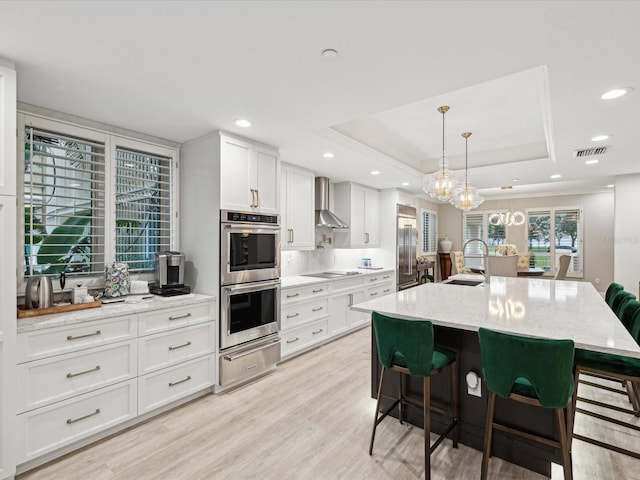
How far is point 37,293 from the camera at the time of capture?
2299 millimetres

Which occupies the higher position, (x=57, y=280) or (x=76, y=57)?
(x=76, y=57)

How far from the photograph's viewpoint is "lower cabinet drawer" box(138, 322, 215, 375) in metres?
2.56

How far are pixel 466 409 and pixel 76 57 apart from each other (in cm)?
331

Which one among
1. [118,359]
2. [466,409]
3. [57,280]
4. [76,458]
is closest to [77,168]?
[57,280]

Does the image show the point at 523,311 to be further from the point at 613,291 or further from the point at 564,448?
the point at 613,291

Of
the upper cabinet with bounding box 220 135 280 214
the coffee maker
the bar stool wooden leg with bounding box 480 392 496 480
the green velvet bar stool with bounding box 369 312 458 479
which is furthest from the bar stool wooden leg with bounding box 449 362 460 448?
the coffee maker

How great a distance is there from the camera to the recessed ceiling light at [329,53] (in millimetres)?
1792

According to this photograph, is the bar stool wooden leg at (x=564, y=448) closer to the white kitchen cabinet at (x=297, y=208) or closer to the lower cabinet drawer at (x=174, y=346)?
the lower cabinet drawer at (x=174, y=346)

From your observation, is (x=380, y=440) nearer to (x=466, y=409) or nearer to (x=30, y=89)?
(x=466, y=409)

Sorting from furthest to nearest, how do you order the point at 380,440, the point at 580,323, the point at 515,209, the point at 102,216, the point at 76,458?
the point at 515,209
the point at 102,216
the point at 380,440
the point at 76,458
the point at 580,323

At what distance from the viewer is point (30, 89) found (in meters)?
2.25

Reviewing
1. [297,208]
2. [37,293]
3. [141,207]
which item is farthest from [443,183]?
[37,293]

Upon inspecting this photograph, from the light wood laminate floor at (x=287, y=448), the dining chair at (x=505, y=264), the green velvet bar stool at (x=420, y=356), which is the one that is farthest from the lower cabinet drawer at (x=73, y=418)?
the dining chair at (x=505, y=264)

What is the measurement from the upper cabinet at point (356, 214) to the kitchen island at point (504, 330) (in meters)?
2.65
